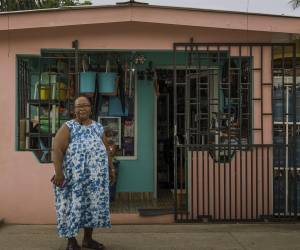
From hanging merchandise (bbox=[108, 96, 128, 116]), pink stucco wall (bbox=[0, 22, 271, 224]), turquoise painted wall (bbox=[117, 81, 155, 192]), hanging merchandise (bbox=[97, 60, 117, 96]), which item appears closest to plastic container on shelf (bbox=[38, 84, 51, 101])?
pink stucco wall (bbox=[0, 22, 271, 224])

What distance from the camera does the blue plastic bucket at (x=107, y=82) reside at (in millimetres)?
9705

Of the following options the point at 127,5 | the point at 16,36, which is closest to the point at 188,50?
the point at 127,5

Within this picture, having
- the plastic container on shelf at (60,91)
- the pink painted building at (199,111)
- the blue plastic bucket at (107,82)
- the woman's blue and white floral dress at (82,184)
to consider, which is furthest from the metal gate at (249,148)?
the woman's blue and white floral dress at (82,184)

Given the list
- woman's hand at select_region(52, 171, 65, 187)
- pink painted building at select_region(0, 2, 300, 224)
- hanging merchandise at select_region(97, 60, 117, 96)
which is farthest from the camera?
hanging merchandise at select_region(97, 60, 117, 96)

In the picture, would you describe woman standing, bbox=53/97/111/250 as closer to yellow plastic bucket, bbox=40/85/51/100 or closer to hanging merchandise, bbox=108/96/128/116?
yellow plastic bucket, bbox=40/85/51/100

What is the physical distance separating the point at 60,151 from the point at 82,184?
45 cm

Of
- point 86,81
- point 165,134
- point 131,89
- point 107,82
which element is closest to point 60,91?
point 86,81

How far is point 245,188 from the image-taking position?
9180 millimetres

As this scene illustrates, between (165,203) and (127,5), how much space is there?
3352 mm

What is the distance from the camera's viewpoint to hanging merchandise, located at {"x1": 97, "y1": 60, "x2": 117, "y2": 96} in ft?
31.8

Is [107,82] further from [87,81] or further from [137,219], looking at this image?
[137,219]

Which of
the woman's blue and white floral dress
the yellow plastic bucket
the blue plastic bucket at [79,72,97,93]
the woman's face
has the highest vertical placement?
the blue plastic bucket at [79,72,97,93]

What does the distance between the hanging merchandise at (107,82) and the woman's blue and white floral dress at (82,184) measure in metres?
2.61

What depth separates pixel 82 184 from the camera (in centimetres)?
708
